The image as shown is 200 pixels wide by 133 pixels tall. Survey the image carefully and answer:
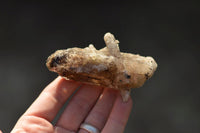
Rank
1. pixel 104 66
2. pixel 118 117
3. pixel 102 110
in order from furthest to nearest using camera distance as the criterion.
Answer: pixel 102 110 → pixel 118 117 → pixel 104 66

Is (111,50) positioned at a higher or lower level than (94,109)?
higher

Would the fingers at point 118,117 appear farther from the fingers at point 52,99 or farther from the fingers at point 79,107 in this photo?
the fingers at point 52,99

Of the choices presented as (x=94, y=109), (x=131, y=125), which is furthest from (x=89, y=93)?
(x=131, y=125)

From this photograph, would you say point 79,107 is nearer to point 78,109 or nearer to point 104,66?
point 78,109

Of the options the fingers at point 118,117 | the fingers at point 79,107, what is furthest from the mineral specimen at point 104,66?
the fingers at point 79,107

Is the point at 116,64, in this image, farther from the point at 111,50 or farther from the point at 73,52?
the point at 73,52

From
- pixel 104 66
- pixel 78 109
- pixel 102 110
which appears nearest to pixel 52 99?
pixel 78 109

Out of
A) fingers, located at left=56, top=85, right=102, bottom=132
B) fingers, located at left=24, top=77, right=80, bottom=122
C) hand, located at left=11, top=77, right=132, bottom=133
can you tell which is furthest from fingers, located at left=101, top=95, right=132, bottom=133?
fingers, located at left=24, top=77, right=80, bottom=122

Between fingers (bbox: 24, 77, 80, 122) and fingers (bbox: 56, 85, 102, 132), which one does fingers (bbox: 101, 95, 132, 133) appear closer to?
fingers (bbox: 56, 85, 102, 132)
